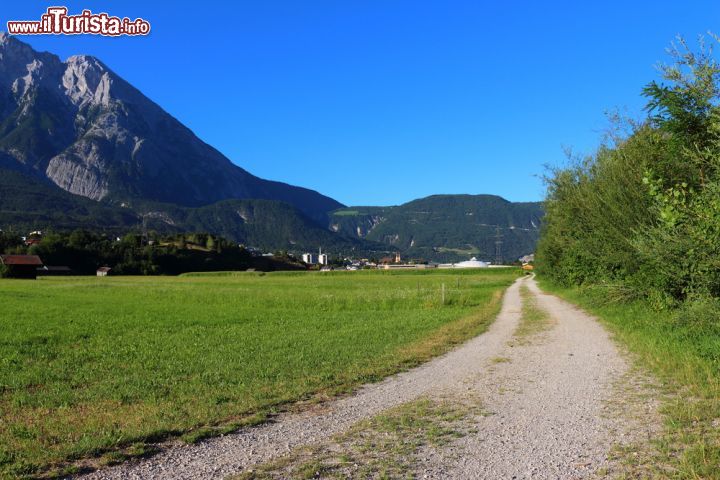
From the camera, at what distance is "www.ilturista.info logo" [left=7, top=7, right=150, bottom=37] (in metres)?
77.7

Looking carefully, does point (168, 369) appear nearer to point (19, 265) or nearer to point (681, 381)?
point (681, 381)

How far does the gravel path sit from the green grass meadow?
24.0 inches

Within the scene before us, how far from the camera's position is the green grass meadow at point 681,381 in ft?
20.8

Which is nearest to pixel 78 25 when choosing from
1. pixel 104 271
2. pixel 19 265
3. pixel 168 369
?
pixel 19 265

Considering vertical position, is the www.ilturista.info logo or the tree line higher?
the www.ilturista.info logo

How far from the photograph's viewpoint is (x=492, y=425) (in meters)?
8.14

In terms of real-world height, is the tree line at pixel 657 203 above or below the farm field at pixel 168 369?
above

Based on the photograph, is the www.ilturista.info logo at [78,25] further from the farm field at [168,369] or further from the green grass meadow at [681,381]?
the green grass meadow at [681,381]

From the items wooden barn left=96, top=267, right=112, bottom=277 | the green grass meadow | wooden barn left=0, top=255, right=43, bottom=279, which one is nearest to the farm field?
the green grass meadow

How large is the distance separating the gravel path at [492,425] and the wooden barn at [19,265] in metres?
115

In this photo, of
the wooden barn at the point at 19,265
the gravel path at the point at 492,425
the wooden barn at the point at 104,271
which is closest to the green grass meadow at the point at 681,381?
the gravel path at the point at 492,425

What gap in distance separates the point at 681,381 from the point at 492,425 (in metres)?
4.73

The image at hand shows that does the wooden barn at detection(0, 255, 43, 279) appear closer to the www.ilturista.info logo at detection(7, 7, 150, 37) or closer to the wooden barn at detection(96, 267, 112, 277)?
the wooden barn at detection(96, 267, 112, 277)

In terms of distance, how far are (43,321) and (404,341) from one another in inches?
746
